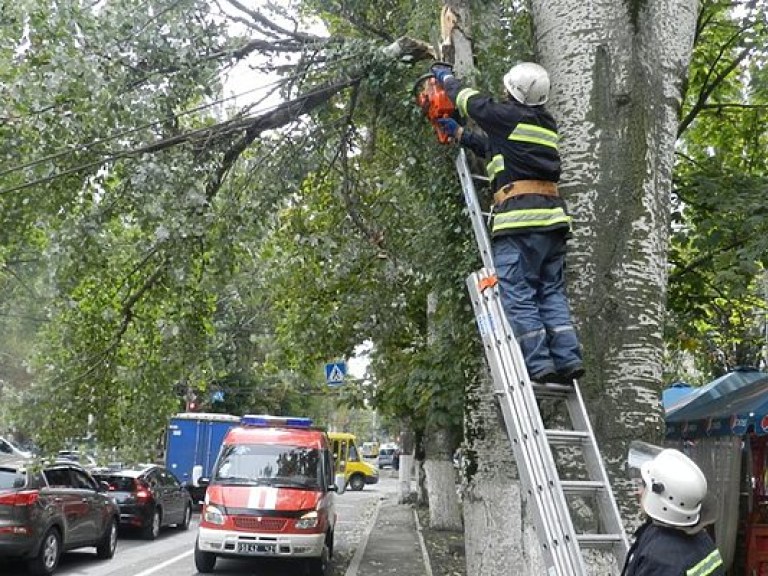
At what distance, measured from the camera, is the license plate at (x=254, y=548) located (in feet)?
41.1

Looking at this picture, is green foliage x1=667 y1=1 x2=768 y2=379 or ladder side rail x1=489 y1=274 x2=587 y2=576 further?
green foliage x1=667 y1=1 x2=768 y2=379

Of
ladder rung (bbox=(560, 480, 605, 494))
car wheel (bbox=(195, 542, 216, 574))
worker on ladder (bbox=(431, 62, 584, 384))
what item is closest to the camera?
ladder rung (bbox=(560, 480, 605, 494))

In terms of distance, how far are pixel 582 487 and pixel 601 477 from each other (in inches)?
6.1

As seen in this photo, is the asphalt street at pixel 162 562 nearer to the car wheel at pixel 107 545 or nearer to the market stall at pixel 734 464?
the car wheel at pixel 107 545

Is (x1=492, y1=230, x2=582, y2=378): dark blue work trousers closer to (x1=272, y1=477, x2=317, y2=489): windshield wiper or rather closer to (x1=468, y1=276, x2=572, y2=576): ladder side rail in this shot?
(x1=468, y1=276, x2=572, y2=576): ladder side rail

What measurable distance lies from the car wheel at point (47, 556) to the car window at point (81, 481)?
4.93ft

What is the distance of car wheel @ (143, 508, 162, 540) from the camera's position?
59.1 ft

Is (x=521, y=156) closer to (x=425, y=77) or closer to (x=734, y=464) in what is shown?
(x=425, y=77)

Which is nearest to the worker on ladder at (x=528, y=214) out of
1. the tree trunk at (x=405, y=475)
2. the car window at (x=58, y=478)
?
the car window at (x=58, y=478)

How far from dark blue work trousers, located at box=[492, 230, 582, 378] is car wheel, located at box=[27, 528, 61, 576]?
9689 millimetres

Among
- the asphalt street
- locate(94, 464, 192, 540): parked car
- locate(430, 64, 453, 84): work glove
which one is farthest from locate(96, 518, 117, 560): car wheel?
locate(430, 64, 453, 84): work glove

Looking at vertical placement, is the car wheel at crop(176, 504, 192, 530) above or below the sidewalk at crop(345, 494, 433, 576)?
above

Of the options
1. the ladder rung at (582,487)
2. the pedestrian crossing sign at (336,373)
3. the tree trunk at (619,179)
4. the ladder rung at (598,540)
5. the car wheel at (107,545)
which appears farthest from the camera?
the pedestrian crossing sign at (336,373)

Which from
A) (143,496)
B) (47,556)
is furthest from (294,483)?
(143,496)
